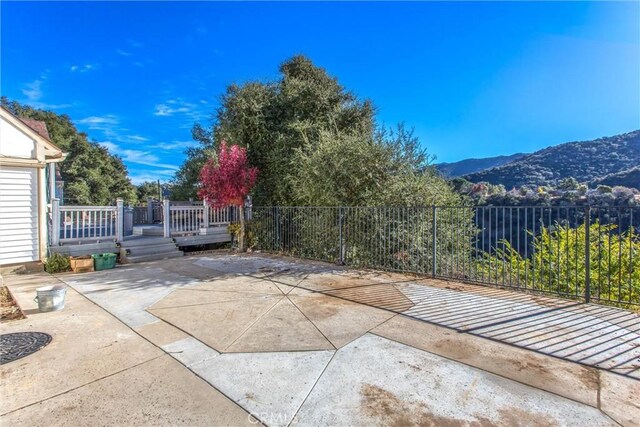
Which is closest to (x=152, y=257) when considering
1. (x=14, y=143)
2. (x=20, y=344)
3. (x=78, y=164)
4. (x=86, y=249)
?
(x=86, y=249)

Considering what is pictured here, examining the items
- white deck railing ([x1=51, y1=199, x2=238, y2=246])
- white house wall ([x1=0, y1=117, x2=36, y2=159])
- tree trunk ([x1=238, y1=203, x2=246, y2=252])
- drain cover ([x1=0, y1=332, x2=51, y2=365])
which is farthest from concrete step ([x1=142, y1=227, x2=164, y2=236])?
drain cover ([x1=0, y1=332, x2=51, y2=365])

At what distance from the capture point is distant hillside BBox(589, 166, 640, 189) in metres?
17.2

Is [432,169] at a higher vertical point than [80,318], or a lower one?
higher

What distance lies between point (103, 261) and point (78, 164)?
2717 cm

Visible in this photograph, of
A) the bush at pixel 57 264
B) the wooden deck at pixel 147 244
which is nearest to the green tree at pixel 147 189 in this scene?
the wooden deck at pixel 147 244

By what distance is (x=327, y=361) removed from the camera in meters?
2.59

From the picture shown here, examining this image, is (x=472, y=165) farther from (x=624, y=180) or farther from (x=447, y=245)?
(x=447, y=245)

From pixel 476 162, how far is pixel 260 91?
31868mm

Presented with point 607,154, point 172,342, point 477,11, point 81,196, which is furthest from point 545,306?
point 81,196

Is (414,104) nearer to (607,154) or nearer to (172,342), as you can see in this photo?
(172,342)

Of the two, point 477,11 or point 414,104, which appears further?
point 414,104

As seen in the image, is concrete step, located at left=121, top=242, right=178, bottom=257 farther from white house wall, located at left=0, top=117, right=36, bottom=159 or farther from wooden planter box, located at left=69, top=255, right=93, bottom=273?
white house wall, located at left=0, top=117, right=36, bottom=159

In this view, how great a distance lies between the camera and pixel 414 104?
12.4 metres

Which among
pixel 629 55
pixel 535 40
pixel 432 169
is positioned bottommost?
pixel 432 169
